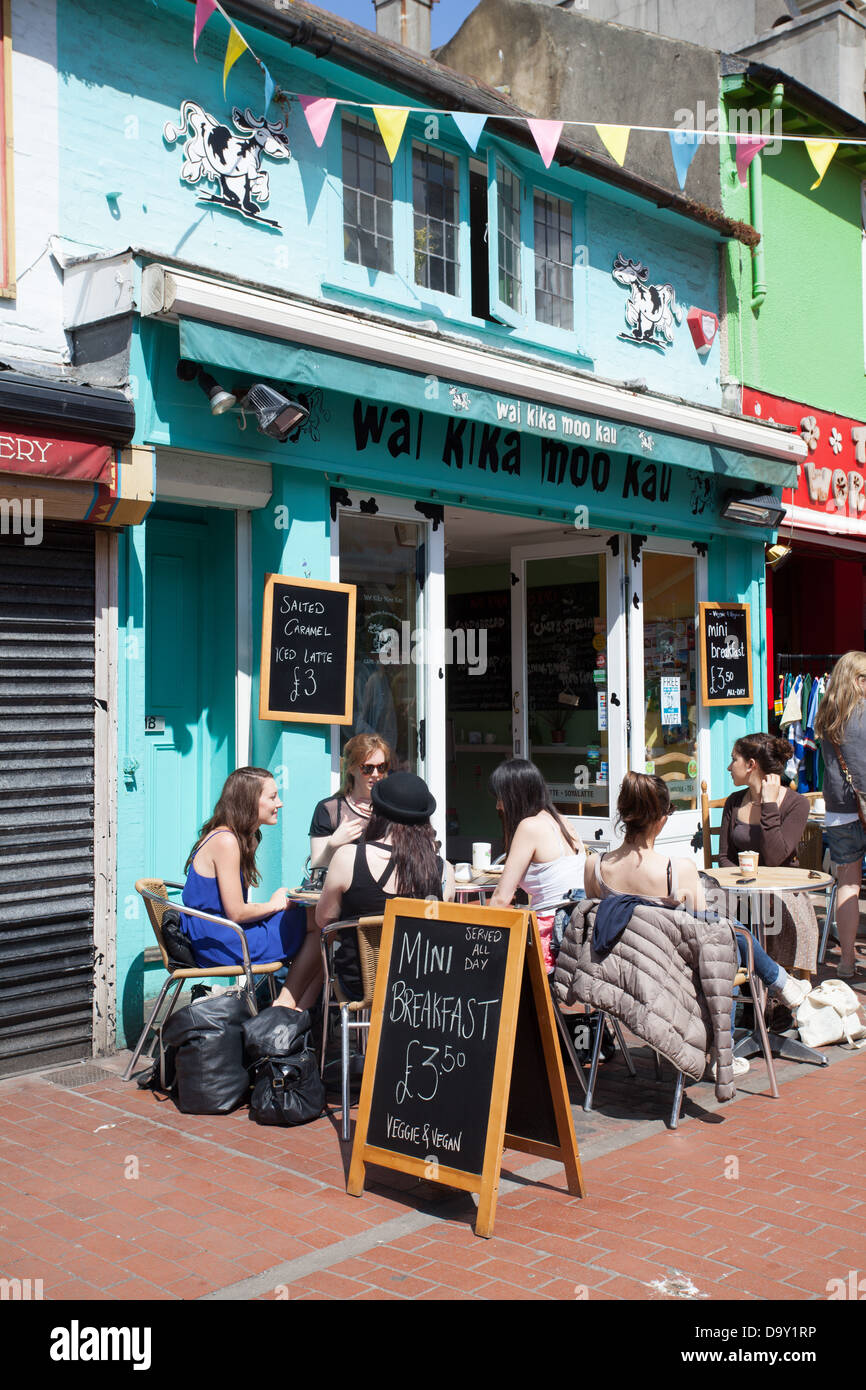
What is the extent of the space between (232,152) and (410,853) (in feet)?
14.0

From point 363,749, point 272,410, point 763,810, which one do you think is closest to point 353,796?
point 363,749

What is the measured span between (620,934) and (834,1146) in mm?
1140

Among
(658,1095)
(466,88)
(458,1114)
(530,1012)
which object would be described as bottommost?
(658,1095)

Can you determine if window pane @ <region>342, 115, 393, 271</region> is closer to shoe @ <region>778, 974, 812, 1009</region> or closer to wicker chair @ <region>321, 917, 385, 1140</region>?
wicker chair @ <region>321, 917, 385, 1140</region>

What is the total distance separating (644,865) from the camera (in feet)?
17.1

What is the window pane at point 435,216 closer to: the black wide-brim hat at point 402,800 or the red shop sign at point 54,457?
Answer: the red shop sign at point 54,457

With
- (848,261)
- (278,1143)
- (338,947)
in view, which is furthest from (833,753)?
(848,261)

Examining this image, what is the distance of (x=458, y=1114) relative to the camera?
161 inches

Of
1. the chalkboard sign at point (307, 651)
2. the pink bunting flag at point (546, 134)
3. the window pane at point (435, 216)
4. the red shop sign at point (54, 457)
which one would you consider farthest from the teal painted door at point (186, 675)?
the pink bunting flag at point (546, 134)

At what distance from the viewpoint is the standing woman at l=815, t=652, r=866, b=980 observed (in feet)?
24.1

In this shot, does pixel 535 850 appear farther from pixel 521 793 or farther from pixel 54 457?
pixel 54 457

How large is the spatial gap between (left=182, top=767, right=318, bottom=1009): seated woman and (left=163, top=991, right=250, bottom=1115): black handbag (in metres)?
A: 0.33

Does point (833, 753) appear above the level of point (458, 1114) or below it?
above
